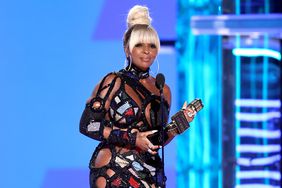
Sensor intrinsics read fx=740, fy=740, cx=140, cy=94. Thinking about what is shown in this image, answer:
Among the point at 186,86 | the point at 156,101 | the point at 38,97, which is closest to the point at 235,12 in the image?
the point at 186,86

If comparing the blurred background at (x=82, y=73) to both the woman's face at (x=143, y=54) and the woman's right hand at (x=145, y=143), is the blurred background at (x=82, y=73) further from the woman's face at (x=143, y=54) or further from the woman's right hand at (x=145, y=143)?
the woman's right hand at (x=145, y=143)

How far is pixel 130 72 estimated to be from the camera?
291cm

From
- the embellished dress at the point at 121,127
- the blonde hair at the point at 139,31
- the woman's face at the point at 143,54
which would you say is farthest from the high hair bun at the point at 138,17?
the embellished dress at the point at 121,127

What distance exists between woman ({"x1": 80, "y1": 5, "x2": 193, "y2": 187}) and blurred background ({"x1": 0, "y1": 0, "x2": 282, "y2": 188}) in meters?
0.99

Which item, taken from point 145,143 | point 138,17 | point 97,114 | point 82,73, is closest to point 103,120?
point 97,114

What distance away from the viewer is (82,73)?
3994mm

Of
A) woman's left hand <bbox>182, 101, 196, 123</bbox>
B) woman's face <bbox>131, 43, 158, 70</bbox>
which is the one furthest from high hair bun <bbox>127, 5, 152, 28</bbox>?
woman's left hand <bbox>182, 101, 196, 123</bbox>

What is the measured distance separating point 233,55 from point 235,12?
0.24 metres

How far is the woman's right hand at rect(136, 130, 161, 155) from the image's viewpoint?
272 centimetres

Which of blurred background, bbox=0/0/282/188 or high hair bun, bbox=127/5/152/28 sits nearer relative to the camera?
high hair bun, bbox=127/5/152/28

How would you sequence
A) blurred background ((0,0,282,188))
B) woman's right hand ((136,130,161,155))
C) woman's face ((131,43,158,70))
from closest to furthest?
1. woman's right hand ((136,130,161,155))
2. woman's face ((131,43,158,70))
3. blurred background ((0,0,282,188))

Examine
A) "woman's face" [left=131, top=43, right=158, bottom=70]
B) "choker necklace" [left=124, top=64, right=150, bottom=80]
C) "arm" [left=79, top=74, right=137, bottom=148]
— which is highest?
"woman's face" [left=131, top=43, right=158, bottom=70]

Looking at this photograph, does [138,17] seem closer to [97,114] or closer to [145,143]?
[97,114]

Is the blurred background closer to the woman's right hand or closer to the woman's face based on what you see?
the woman's face
